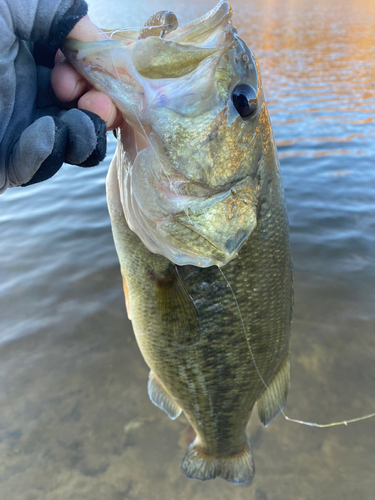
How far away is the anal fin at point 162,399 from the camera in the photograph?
2.16 m

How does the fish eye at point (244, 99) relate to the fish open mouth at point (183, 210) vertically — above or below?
above

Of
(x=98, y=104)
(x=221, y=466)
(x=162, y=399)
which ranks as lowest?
(x=221, y=466)

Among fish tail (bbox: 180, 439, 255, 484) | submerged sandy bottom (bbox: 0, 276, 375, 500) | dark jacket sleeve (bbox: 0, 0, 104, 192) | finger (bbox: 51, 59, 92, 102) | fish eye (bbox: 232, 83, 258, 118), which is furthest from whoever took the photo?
submerged sandy bottom (bbox: 0, 276, 375, 500)

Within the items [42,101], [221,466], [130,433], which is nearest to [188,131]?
[42,101]

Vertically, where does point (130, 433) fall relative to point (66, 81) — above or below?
below

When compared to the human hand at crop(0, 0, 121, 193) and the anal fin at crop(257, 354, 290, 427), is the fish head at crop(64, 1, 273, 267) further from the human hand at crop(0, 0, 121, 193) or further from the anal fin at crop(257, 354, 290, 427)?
the anal fin at crop(257, 354, 290, 427)

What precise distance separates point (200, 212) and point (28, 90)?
0.72 meters

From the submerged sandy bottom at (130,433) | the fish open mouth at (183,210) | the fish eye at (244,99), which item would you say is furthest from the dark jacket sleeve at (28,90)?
the submerged sandy bottom at (130,433)

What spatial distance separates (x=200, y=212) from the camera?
133cm

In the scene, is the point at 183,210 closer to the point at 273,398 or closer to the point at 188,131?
the point at 188,131

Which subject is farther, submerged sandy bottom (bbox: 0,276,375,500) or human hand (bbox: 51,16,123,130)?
submerged sandy bottom (bbox: 0,276,375,500)

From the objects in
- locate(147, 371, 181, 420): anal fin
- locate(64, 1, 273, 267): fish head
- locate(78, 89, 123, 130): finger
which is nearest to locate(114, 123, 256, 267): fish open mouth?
locate(64, 1, 273, 267): fish head

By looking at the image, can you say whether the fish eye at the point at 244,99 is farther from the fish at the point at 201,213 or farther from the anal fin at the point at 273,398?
the anal fin at the point at 273,398

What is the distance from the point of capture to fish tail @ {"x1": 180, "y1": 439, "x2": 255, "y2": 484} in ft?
6.97
